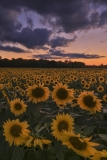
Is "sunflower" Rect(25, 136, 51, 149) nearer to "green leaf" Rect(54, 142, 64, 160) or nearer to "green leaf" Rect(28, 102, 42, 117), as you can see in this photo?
"green leaf" Rect(54, 142, 64, 160)

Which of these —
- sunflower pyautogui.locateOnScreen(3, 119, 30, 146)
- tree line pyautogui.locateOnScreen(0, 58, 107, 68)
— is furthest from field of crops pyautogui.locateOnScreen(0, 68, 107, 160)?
tree line pyautogui.locateOnScreen(0, 58, 107, 68)

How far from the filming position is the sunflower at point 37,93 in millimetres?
4020

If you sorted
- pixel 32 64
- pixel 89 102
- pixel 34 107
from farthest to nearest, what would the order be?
pixel 32 64, pixel 89 102, pixel 34 107

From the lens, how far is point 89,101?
4.00 metres

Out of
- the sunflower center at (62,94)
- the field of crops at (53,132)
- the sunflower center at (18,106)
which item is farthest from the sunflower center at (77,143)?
the sunflower center at (18,106)

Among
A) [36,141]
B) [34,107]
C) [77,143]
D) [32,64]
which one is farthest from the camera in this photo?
[32,64]

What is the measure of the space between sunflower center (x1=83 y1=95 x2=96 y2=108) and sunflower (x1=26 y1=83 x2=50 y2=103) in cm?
58

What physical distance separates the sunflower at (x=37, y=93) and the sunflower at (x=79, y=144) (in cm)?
197

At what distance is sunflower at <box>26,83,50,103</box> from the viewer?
13.2 ft

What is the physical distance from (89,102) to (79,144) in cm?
196

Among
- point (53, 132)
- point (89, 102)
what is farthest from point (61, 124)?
point (89, 102)

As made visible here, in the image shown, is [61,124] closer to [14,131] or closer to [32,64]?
[14,131]

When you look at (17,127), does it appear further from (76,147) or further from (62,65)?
(62,65)

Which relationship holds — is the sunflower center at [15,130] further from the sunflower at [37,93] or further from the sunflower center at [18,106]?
the sunflower center at [18,106]
